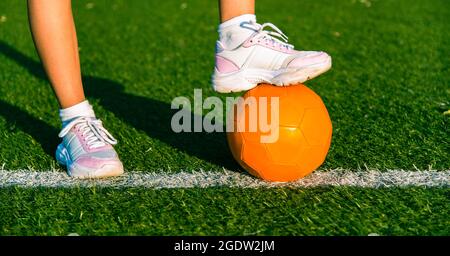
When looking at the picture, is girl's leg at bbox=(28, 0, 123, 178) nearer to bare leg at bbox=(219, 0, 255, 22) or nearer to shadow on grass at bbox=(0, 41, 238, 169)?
shadow on grass at bbox=(0, 41, 238, 169)

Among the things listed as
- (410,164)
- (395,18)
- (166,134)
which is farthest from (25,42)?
(410,164)

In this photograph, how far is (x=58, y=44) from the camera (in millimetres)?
3395

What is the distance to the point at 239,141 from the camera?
3.20m

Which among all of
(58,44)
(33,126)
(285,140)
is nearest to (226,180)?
(285,140)

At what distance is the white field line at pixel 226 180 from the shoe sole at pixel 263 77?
41cm

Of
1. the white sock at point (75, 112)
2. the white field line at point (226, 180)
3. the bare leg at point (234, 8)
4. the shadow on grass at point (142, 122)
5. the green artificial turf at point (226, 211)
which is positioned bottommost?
the shadow on grass at point (142, 122)

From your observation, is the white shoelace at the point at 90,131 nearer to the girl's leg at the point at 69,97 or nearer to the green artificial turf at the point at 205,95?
the girl's leg at the point at 69,97

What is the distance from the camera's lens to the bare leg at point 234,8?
344 centimetres

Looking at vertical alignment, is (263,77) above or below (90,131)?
above

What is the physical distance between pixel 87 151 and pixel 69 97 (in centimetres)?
29

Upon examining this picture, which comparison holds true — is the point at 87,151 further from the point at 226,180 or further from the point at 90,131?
the point at 226,180

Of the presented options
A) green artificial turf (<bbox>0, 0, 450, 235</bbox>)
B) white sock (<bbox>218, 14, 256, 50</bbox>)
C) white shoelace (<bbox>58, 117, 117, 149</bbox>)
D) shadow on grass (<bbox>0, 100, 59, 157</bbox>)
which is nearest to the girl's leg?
white shoelace (<bbox>58, 117, 117, 149</bbox>)

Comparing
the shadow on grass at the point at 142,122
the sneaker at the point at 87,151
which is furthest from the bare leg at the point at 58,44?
the shadow on grass at the point at 142,122
